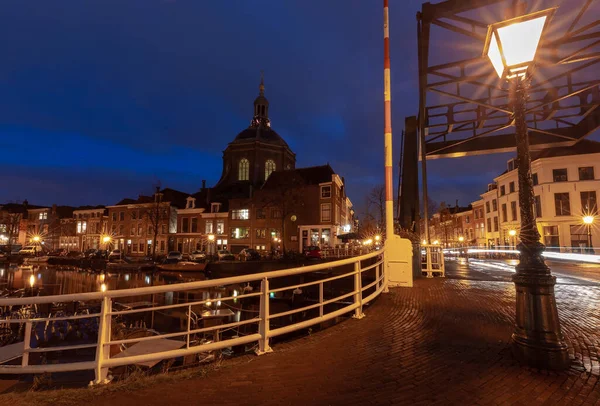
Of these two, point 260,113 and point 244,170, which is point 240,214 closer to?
point 244,170

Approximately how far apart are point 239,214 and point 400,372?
43991mm

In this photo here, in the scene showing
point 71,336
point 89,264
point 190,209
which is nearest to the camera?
point 71,336

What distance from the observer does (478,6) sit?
8.55 meters

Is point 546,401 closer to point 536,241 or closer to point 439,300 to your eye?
point 536,241

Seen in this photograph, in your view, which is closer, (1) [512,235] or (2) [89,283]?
(2) [89,283]

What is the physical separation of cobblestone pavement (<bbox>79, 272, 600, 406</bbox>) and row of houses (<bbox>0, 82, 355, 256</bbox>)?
3018cm

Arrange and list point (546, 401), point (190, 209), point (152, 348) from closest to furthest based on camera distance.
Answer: point (546, 401) → point (152, 348) → point (190, 209)

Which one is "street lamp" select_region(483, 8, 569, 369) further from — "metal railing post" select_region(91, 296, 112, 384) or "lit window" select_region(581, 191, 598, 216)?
"lit window" select_region(581, 191, 598, 216)

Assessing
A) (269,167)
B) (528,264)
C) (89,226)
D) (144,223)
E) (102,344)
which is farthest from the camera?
(89,226)

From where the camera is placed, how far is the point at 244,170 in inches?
2240

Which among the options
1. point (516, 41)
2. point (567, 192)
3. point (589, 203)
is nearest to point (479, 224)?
point (567, 192)

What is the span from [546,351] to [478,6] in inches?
345

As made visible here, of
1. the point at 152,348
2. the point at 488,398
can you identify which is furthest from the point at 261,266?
the point at 488,398

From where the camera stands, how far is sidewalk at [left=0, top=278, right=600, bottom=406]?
10.4ft
